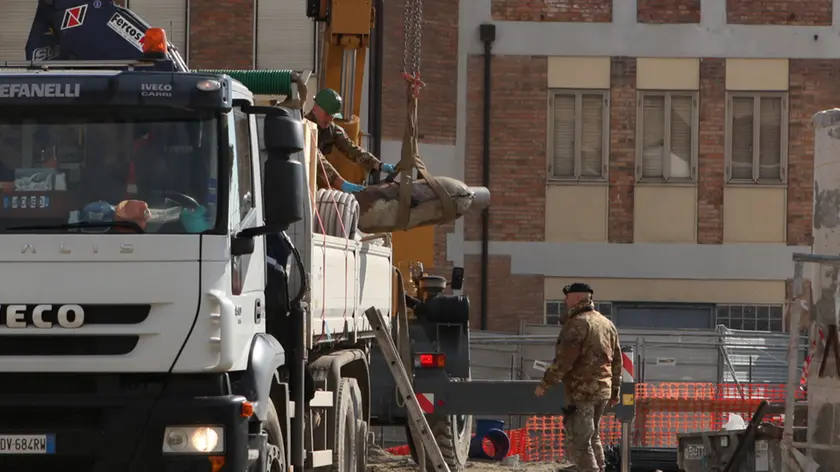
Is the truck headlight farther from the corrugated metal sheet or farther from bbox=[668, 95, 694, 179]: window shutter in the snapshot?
bbox=[668, 95, 694, 179]: window shutter

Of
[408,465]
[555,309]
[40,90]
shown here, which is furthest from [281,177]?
[555,309]

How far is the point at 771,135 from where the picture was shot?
27.8 metres

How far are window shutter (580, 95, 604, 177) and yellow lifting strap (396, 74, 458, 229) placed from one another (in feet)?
46.1

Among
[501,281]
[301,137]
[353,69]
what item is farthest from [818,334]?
[501,281]

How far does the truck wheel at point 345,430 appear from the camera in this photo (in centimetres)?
1103

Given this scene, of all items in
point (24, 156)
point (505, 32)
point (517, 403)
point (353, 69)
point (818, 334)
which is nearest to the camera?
point (24, 156)

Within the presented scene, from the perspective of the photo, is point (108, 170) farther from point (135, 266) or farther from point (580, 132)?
point (580, 132)

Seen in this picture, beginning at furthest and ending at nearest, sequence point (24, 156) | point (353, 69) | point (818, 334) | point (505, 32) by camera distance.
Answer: point (505, 32), point (353, 69), point (818, 334), point (24, 156)

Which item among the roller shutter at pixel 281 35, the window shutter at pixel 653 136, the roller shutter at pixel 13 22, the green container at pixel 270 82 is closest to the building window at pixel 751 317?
the window shutter at pixel 653 136

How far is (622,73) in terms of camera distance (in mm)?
27500

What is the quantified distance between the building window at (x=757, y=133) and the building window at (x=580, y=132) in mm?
2315

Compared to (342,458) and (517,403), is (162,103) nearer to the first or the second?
(342,458)

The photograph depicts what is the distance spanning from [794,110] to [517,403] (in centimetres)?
1448

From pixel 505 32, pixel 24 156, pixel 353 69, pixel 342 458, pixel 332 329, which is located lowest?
pixel 342 458
